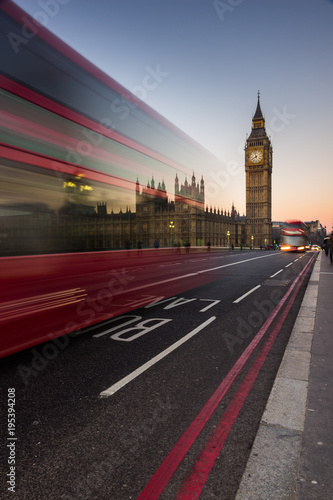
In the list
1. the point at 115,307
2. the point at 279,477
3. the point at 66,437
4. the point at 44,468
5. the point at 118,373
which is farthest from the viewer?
the point at 115,307

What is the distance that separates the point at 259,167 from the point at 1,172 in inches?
5623

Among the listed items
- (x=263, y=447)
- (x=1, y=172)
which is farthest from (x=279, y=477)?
(x=1, y=172)

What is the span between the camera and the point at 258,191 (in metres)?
136

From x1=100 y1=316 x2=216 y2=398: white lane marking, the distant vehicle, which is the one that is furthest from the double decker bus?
the distant vehicle

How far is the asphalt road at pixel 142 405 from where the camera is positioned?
2350 millimetres

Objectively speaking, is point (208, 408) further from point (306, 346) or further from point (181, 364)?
point (306, 346)

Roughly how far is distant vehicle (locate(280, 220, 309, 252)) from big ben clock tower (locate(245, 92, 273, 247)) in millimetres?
86414

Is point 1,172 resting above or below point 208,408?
above

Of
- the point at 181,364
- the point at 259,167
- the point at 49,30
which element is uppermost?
the point at 259,167

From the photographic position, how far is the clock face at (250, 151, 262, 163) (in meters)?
137

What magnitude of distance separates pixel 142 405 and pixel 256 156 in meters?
148

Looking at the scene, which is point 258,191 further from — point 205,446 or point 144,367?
point 205,446

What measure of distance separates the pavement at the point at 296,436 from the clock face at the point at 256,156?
144 metres

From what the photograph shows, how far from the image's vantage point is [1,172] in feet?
15.2
